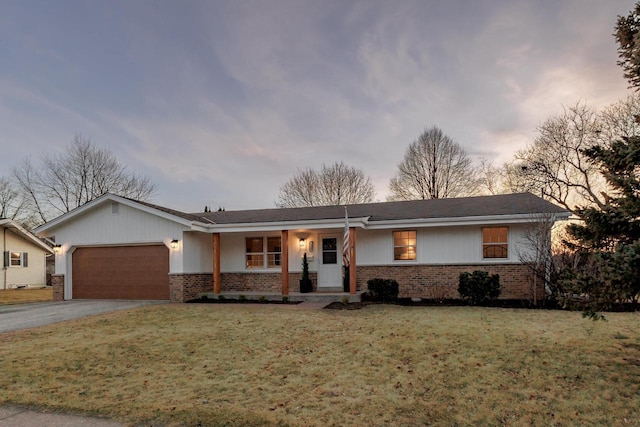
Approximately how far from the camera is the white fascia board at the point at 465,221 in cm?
1273

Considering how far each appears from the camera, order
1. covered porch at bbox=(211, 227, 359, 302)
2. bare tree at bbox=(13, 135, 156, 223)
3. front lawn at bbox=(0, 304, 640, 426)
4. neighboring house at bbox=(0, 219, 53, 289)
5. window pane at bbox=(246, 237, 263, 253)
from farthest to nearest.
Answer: bare tree at bbox=(13, 135, 156, 223) → neighboring house at bbox=(0, 219, 53, 289) → window pane at bbox=(246, 237, 263, 253) → covered porch at bbox=(211, 227, 359, 302) → front lawn at bbox=(0, 304, 640, 426)

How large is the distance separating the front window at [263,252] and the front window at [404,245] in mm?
4923

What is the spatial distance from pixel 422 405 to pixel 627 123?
24.5 meters

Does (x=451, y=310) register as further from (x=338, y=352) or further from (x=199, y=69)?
(x=199, y=69)

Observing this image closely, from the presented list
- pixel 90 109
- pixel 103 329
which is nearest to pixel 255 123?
pixel 90 109

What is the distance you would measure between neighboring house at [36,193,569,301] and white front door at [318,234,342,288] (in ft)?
0.14

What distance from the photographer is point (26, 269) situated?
84.8 feet

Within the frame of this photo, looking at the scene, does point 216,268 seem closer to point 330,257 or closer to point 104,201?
point 330,257

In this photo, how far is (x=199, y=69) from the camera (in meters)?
15.6

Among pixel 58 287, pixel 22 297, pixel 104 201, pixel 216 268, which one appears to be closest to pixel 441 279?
pixel 216 268

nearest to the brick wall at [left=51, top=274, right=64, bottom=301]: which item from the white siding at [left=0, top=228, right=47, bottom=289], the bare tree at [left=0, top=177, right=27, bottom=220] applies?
the white siding at [left=0, top=228, right=47, bottom=289]

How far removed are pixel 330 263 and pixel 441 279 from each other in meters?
4.52

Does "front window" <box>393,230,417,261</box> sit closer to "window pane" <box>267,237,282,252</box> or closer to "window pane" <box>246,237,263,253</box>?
"window pane" <box>267,237,282,252</box>

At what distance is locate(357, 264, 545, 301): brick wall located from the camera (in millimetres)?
13570
